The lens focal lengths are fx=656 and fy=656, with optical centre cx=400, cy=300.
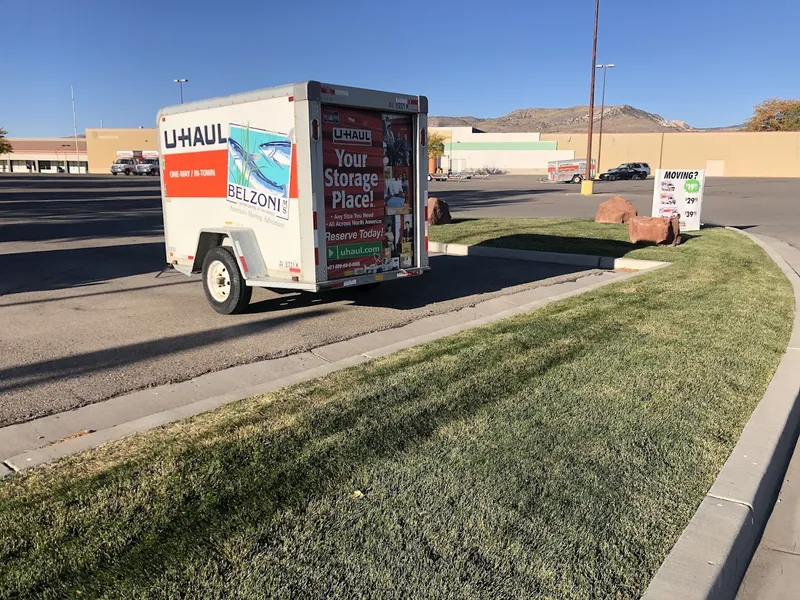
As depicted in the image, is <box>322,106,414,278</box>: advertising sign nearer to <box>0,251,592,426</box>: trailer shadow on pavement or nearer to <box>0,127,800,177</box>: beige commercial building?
<box>0,251,592,426</box>: trailer shadow on pavement

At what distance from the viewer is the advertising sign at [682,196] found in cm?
1579

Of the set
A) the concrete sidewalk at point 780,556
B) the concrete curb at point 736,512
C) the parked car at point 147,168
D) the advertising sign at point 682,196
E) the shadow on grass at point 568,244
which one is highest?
the parked car at point 147,168

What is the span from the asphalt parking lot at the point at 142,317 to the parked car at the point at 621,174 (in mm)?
51800

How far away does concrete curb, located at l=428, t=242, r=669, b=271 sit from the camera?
36.4 ft

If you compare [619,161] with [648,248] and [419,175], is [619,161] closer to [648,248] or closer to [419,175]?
[648,248]

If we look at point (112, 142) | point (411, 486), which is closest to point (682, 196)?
point (411, 486)

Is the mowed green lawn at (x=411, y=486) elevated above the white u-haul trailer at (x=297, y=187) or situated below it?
below

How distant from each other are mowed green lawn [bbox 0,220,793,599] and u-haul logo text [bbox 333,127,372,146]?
2.75 meters

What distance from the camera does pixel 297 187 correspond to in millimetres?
6926

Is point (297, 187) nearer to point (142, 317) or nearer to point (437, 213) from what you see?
point (142, 317)

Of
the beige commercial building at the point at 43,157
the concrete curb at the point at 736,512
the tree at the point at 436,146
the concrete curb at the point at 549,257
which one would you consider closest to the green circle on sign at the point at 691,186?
the concrete curb at the point at 549,257

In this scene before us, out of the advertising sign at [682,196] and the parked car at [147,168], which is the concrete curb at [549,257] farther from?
the parked car at [147,168]

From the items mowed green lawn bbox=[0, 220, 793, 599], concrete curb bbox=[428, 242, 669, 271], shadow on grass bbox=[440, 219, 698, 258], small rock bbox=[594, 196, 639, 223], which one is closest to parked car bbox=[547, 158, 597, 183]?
small rock bbox=[594, 196, 639, 223]

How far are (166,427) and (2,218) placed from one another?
65.1ft
